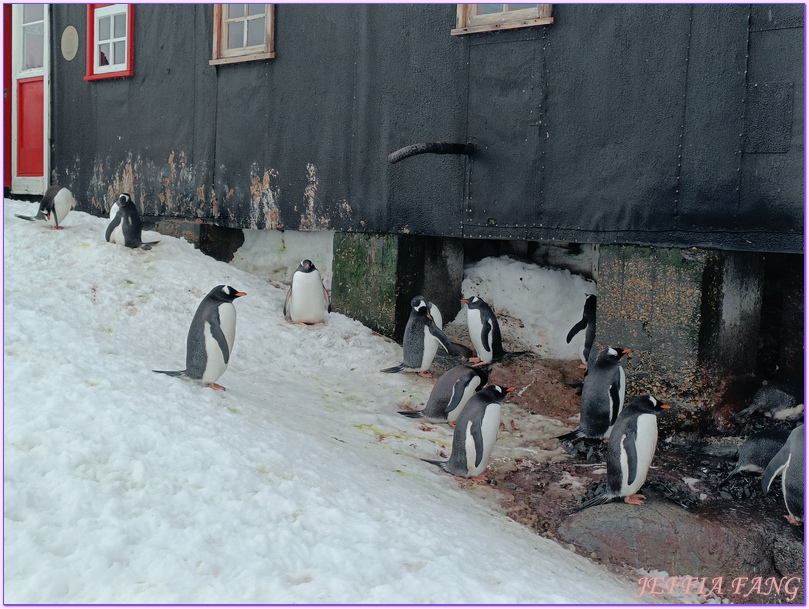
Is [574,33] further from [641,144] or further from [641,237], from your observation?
[641,237]

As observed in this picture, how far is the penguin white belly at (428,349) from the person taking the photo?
7254 mm

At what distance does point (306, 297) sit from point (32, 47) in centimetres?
752

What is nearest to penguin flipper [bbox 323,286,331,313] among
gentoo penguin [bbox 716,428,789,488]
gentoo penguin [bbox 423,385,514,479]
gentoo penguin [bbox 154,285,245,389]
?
gentoo penguin [bbox 154,285,245,389]

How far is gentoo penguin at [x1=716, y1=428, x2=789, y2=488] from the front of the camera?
521cm

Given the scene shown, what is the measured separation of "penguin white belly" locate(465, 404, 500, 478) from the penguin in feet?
7.42

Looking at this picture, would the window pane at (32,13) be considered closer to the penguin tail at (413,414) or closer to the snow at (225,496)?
the snow at (225,496)

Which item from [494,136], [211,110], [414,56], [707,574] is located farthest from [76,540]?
[211,110]

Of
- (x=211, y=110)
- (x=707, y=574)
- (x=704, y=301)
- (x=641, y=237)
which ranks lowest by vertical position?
(x=707, y=574)

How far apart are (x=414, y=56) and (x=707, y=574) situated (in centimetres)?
546

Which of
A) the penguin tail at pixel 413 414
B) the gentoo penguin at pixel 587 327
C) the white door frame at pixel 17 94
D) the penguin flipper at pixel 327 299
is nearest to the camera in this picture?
the penguin tail at pixel 413 414

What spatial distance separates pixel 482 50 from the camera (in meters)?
7.10

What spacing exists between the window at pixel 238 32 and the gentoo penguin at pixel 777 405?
21.2ft

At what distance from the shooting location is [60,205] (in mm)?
8898

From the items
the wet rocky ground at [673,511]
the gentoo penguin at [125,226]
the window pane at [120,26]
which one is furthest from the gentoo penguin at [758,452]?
the window pane at [120,26]
